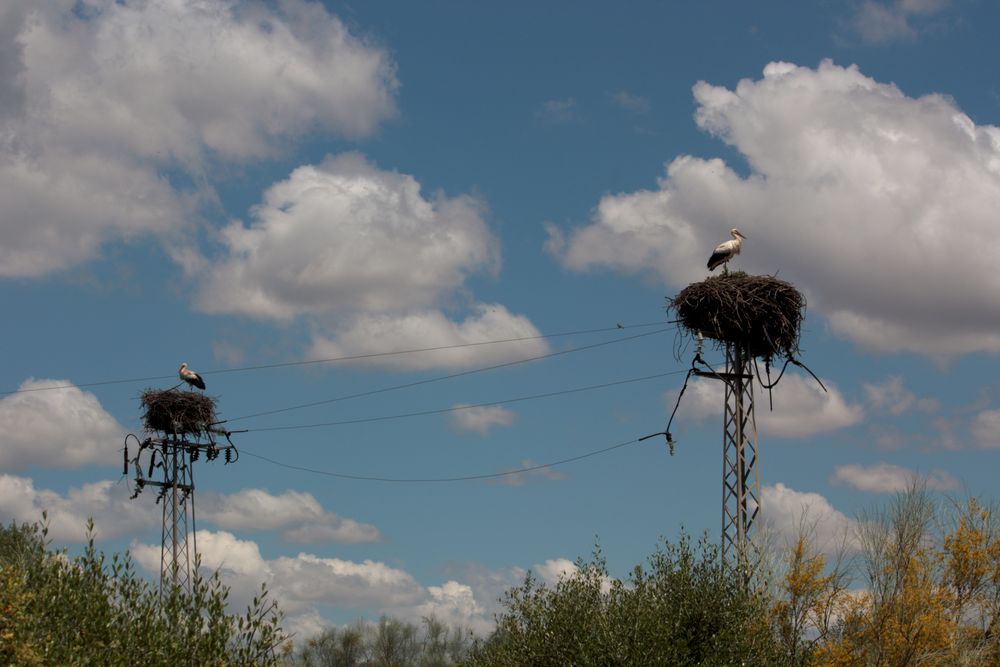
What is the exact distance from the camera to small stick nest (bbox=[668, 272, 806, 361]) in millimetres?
32562

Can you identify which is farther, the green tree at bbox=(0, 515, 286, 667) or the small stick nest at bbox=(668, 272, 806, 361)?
the small stick nest at bbox=(668, 272, 806, 361)

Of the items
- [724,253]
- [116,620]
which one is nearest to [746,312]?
[724,253]

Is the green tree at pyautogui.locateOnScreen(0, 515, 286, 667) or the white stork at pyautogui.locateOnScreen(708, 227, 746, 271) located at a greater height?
the white stork at pyautogui.locateOnScreen(708, 227, 746, 271)

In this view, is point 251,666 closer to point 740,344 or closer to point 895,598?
point 895,598

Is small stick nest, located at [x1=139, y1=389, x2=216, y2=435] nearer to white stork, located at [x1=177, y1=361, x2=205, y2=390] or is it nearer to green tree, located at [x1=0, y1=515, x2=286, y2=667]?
white stork, located at [x1=177, y1=361, x2=205, y2=390]

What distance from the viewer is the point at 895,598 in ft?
90.3

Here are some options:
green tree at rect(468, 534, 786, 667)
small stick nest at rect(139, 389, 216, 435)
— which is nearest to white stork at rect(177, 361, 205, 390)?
small stick nest at rect(139, 389, 216, 435)

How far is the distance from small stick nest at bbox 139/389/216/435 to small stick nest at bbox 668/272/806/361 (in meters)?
18.9

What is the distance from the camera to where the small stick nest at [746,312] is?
107 feet

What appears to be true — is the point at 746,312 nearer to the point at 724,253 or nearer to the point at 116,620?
the point at 724,253

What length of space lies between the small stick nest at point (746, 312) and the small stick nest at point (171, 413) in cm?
1887

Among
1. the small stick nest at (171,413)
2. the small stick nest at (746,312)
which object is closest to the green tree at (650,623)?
the small stick nest at (746,312)

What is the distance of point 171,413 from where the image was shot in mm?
42625

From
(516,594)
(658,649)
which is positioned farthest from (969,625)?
(516,594)
